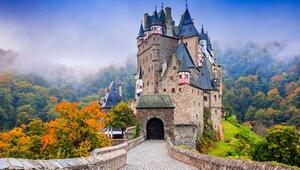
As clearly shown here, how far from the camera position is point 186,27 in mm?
51938

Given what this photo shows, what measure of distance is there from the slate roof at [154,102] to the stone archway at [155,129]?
5.27 ft

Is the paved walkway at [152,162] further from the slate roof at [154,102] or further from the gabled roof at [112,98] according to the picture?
the gabled roof at [112,98]

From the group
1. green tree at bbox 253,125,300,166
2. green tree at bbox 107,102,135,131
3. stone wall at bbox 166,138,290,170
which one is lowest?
green tree at bbox 253,125,300,166

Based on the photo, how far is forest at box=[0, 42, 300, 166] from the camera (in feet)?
227

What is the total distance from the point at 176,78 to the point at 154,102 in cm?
782

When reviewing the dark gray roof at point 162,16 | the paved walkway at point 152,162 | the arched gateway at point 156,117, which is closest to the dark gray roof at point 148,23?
the dark gray roof at point 162,16

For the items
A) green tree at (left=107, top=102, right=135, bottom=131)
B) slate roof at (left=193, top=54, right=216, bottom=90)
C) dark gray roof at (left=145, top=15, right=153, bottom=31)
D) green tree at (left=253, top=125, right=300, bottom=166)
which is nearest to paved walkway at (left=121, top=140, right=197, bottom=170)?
green tree at (left=253, top=125, right=300, bottom=166)

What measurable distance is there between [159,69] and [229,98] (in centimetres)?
5101

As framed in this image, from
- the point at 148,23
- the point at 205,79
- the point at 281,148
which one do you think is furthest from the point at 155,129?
the point at 148,23

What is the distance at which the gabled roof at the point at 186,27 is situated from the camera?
2018 inches

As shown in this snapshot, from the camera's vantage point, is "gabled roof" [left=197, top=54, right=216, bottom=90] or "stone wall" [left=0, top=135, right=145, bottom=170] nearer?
"stone wall" [left=0, top=135, right=145, bottom=170]

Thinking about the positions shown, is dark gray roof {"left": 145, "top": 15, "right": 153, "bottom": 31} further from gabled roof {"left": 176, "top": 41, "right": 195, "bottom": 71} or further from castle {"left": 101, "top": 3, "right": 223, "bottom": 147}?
gabled roof {"left": 176, "top": 41, "right": 195, "bottom": 71}

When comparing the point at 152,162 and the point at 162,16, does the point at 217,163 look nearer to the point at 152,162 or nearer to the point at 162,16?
the point at 152,162

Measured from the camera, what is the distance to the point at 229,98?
9588cm
